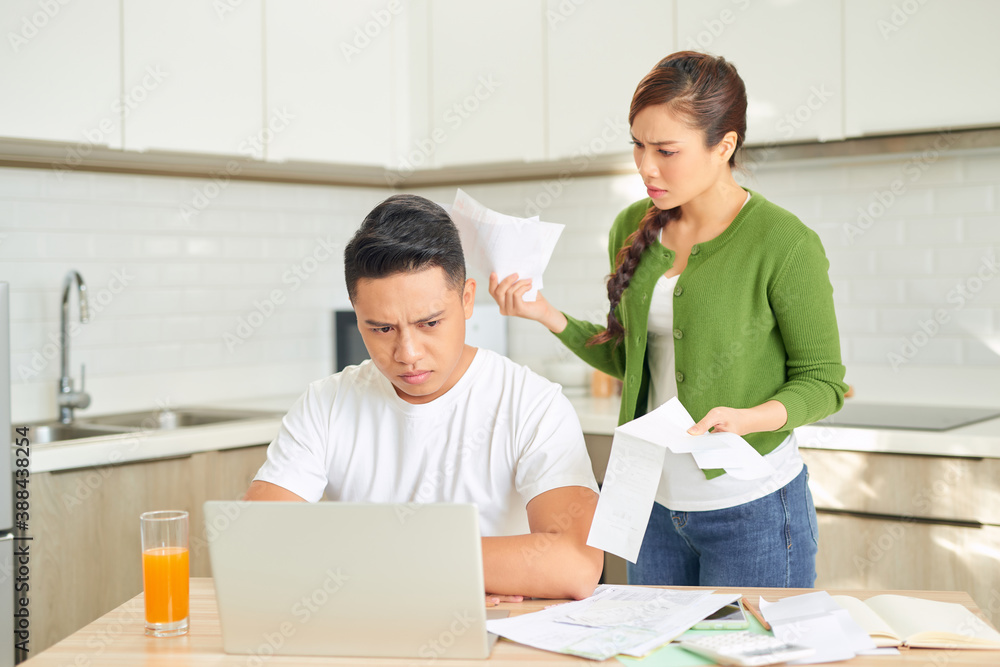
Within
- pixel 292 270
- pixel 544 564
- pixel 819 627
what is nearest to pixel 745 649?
pixel 819 627

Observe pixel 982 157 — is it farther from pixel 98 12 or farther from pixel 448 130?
pixel 98 12

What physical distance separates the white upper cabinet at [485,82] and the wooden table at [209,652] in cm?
222

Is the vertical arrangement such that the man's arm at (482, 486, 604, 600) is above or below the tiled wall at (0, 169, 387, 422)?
below

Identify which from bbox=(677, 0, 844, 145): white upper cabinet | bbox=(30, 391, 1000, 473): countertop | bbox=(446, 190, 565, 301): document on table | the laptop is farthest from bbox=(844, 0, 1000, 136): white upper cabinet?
the laptop

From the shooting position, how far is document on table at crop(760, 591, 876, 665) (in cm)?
115

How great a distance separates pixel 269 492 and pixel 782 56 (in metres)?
2.02

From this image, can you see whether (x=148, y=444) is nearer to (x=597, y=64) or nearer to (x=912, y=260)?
(x=597, y=64)

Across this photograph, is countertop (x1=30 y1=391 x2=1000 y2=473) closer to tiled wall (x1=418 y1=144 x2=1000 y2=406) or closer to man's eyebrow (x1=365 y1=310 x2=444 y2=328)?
tiled wall (x1=418 y1=144 x2=1000 y2=406)

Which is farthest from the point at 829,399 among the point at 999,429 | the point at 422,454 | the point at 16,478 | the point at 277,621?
the point at 16,478

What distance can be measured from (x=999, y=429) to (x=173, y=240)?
2583mm

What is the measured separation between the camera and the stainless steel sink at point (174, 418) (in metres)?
3.12

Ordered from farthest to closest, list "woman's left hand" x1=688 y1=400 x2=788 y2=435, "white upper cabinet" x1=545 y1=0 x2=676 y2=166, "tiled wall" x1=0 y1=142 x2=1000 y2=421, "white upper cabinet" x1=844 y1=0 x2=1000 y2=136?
"white upper cabinet" x1=545 y1=0 x2=676 y2=166
"tiled wall" x1=0 y1=142 x2=1000 y2=421
"white upper cabinet" x1=844 y1=0 x2=1000 y2=136
"woman's left hand" x1=688 y1=400 x2=788 y2=435

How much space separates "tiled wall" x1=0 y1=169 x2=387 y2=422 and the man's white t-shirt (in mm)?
1672

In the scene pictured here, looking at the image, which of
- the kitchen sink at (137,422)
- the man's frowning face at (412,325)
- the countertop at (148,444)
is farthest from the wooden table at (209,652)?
the kitchen sink at (137,422)
